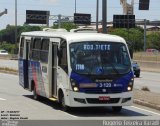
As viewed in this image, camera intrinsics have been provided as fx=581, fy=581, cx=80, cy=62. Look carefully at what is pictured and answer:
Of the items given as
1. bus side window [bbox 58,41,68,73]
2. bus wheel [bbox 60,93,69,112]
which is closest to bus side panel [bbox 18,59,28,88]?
bus side window [bbox 58,41,68,73]

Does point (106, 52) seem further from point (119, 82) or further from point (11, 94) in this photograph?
point (11, 94)

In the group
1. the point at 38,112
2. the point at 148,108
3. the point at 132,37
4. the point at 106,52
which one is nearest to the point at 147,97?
the point at 148,108

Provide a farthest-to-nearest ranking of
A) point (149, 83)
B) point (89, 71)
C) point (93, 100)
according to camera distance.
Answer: point (149, 83) → point (89, 71) → point (93, 100)

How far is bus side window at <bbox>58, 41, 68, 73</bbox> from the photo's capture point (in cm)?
1836

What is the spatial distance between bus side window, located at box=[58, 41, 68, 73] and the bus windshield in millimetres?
284

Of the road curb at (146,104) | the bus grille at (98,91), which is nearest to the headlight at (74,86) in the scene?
the bus grille at (98,91)

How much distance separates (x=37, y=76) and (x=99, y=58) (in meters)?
4.37

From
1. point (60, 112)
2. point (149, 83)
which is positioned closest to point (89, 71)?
point (60, 112)

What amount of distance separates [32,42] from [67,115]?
6.31 meters

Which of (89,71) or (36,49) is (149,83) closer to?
(36,49)

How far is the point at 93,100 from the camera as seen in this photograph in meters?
17.6

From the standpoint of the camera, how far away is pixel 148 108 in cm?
1948

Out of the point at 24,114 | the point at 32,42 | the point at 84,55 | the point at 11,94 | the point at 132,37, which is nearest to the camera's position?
the point at 24,114

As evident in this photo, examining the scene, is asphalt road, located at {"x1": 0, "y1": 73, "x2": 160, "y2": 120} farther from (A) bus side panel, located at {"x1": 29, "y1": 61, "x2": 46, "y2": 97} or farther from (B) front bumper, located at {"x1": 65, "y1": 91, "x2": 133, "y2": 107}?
(A) bus side panel, located at {"x1": 29, "y1": 61, "x2": 46, "y2": 97}
